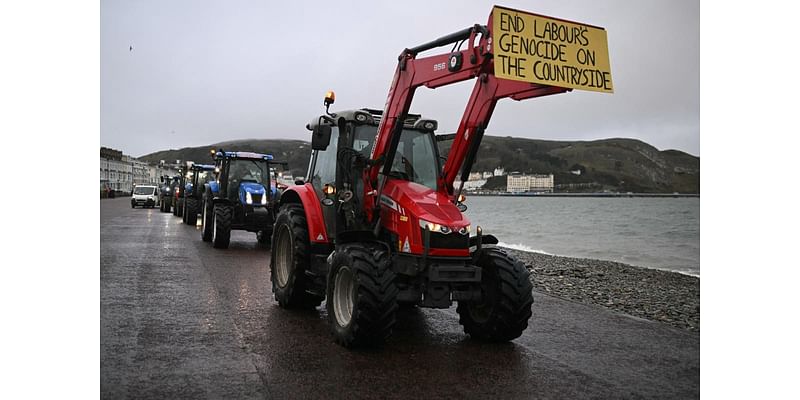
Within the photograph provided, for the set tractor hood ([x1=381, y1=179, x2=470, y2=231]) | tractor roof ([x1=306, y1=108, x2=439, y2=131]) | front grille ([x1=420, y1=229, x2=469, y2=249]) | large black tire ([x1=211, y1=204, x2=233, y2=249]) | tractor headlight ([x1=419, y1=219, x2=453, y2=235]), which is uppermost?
tractor roof ([x1=306, y1=108, x2=439, y2=131])

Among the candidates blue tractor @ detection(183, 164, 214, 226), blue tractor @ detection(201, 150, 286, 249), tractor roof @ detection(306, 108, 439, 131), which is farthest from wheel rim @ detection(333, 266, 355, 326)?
blue tractor @ detection(183, 164, 214, 226)

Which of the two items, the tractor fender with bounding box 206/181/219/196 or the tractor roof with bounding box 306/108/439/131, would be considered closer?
the tractor roof with bounding box 306/108/439/131

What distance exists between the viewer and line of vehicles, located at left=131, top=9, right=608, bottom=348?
6.24 m

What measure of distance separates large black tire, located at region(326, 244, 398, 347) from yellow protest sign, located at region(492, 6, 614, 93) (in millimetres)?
2186

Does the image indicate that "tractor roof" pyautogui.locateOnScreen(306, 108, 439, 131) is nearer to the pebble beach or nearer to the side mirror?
the side mirror

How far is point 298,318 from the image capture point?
782 centimetres

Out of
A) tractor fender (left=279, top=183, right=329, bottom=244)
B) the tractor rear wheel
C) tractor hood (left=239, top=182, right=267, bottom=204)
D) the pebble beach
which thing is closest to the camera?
tractor fender (left=279, top=183, right=329, bottom=244)

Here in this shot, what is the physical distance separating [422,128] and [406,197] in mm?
1313

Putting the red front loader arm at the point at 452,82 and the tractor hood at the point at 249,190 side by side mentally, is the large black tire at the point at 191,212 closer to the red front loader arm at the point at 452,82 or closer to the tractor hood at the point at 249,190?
the tractor hood at the point at 249,190

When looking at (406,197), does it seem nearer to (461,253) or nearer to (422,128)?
(461,253)

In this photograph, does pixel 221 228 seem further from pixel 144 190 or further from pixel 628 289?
pixel 144 190

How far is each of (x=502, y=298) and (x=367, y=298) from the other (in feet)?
4.58

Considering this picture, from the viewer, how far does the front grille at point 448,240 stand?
639 centimetres
